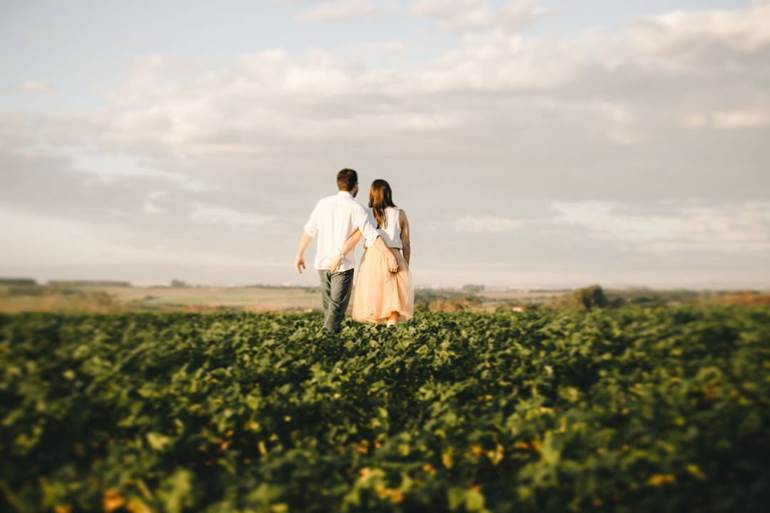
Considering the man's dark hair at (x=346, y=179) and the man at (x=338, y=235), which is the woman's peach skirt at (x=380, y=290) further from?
the man's dark hair at (x=346, y=179)

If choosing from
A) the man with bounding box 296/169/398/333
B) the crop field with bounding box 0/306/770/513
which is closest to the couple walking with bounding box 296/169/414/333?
the man with bounding box 296/169/398/333

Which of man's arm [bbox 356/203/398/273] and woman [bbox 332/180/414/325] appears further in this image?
woman [bbox 332/180/414/325]

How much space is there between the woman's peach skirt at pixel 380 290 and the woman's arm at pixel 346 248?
0.39m

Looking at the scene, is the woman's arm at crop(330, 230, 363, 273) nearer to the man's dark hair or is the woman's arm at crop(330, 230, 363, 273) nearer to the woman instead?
the woman

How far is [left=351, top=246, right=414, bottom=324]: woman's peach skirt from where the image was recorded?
10008 mm

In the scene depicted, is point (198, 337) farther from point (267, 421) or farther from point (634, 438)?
point (634, 438)

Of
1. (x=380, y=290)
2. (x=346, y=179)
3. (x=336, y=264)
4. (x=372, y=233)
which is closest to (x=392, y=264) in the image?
(x=380, y=290)

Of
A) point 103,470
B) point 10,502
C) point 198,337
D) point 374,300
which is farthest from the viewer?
point 374,300

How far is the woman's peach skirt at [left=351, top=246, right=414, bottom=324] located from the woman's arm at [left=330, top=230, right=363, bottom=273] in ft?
1.28

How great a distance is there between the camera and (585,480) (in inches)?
158

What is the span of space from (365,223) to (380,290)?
98cm

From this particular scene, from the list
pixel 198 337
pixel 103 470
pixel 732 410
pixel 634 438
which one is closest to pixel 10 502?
pixel 103 470

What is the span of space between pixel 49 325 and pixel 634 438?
12.4 ft

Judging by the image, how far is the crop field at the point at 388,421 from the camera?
402cm
